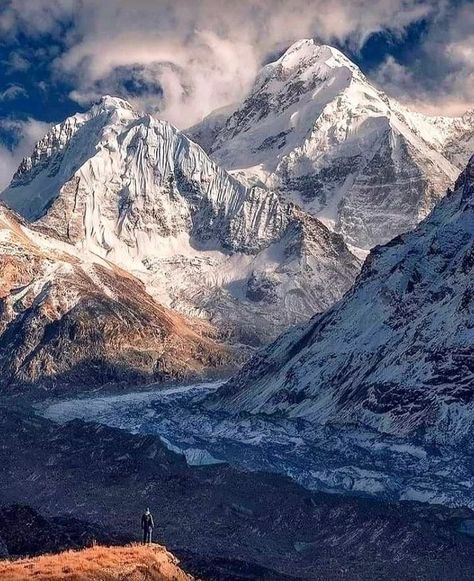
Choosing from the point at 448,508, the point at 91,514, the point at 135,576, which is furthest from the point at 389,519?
the point at 135,576

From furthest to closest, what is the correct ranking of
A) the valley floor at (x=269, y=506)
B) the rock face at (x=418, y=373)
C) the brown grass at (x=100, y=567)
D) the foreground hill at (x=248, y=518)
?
the rock face at (x=418, y=373)
the valley floor at (x=269, y=506)
the foreground hill at (x=248, y=518)
the brown grass at (x=100, y=567)

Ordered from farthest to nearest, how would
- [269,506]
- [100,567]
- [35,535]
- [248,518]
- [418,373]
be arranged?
[418,373] → [269,506] → [248,518] → [35,535] → [100,567]

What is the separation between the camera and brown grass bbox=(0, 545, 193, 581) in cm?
7069

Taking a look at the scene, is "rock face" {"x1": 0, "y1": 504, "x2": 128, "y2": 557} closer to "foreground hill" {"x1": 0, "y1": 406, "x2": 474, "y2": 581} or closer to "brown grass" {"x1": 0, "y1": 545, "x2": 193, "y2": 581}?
"foreground hill" {"x1": 0, "y1": 406, "x2": 474, "y2": 581}

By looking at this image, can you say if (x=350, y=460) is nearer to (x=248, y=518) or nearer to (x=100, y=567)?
(x=248, y=518)

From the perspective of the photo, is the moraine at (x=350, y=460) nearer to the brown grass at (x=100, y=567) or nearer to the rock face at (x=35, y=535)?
the rock face at (x=35, y=535)

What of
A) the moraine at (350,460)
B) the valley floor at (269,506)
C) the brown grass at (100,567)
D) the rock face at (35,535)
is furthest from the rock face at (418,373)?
the brown grass at (100,567)

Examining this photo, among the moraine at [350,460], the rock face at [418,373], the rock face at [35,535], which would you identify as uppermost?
Answer: the rock face at [418,373]

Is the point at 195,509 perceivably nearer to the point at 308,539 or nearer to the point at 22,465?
the point at 308,539

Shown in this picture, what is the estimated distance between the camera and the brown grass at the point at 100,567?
70688mm

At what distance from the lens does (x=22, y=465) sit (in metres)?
199

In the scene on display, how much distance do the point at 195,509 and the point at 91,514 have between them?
14894 millimetres

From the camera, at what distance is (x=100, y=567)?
72812 mm

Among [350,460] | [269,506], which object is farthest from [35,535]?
[350,460]
